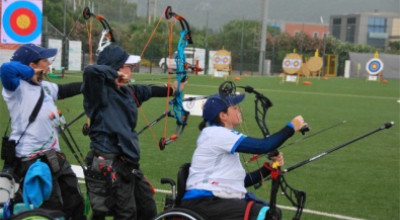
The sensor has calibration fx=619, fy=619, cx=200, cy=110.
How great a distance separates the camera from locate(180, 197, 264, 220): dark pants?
3756 millimetres

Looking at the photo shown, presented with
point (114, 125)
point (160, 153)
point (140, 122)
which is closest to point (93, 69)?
point (114, 125)

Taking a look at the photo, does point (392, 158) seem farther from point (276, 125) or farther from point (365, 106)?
point (365, 106)

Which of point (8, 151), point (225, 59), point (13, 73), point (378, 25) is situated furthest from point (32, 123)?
point (378, 25)

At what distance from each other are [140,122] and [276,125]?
9.12 ft

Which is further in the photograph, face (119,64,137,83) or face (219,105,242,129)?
face (119,64,137,83)

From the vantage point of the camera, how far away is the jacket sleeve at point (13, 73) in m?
4.03

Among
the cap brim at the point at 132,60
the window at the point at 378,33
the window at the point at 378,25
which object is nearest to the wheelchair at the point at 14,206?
the cap brim at the point at 132,60

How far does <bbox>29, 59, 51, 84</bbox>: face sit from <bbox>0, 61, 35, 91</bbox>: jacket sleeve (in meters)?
0.12

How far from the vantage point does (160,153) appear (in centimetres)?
865

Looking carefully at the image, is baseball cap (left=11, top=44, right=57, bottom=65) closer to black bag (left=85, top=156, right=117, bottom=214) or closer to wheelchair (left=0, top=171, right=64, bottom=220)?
wheelchair (left=0, top=171, right=64, bottom=220)

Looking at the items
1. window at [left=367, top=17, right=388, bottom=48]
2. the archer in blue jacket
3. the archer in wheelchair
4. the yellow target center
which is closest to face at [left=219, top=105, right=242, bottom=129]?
the archer in wheelchair

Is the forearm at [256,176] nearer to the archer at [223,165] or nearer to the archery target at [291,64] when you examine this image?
the archer at [223,165]

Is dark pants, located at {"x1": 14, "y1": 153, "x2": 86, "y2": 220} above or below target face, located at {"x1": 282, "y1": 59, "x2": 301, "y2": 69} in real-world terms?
below

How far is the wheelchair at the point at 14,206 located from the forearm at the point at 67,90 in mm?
782
